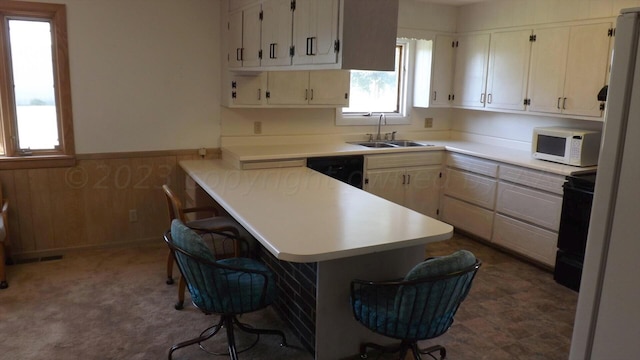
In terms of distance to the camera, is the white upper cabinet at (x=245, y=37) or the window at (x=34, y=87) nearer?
the white upper cabinet at (x=245, y=37)

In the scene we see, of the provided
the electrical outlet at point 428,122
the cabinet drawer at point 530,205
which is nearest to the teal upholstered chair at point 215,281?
the cabinet drawer at point 530,205

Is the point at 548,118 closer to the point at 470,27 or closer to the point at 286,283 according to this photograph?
the point at 470,27

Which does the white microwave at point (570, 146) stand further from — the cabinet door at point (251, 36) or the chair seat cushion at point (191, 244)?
the chair seat cushion at point (191, 244)

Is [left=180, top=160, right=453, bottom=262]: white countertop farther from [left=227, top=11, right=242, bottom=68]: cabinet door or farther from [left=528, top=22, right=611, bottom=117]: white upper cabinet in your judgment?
[left=528, top=22, right=611, bottom=117]: white upper cabinet

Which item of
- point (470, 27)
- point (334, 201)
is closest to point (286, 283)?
point (334, 201)

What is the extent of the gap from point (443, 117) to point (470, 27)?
108cm

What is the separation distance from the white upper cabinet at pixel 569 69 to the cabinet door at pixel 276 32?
2477 mm

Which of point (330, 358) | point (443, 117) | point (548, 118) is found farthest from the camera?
point (443, 117)

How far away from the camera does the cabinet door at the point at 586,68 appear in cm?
384

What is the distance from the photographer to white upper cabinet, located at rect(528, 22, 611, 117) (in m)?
3.88

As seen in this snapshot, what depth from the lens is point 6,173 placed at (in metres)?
3.99

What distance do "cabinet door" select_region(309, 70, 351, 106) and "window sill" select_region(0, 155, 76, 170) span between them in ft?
7.23

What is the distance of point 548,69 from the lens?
430cm

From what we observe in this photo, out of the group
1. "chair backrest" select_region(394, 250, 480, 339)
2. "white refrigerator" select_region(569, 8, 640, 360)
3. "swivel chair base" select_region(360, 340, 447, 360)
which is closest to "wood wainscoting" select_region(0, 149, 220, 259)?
"swivel chair base" select_region(360, 340, 447, 360)
